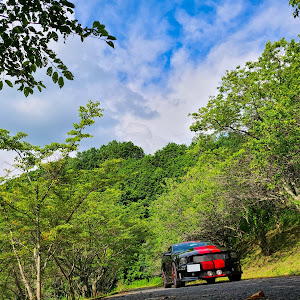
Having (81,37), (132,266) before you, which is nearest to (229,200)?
(81,37)

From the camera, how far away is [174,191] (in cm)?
2878

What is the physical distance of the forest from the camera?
13.1 meters

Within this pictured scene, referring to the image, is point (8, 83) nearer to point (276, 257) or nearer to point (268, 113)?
point (268, 113)

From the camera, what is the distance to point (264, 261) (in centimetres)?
2206

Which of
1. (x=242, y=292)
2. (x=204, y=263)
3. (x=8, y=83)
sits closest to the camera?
(x=8, y=83)

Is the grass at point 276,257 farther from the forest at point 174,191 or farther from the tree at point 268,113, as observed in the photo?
the tree at point 268,113

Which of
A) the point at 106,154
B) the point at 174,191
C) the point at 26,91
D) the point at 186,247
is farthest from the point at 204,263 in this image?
the point at 106,154

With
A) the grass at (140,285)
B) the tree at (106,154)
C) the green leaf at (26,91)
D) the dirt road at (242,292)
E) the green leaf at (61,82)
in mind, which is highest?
the tree at (106,154)

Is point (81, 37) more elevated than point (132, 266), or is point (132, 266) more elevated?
point (81, 37)

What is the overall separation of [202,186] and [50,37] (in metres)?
20.7

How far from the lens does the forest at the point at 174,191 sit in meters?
13.1

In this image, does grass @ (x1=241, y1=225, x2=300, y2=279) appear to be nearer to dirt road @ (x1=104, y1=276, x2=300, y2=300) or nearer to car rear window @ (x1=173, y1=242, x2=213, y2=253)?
car rear window @ (x1=173, y1=242, x2=213, y2=253)

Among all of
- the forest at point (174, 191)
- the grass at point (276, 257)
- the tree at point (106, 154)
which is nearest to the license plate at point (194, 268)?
the forest at point (174, 191)

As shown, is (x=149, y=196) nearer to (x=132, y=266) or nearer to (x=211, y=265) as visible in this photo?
(x=132, y=266)
